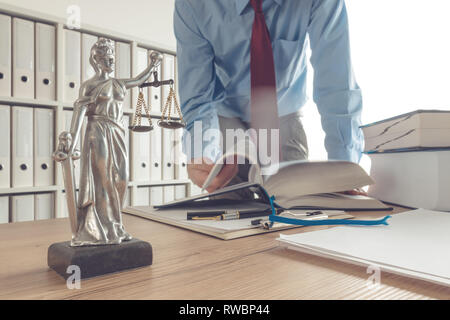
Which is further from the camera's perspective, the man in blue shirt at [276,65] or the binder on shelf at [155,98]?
the binder on shelf at [155,98]

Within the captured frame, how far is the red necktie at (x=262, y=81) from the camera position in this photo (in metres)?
1.02

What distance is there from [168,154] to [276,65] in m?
0.94

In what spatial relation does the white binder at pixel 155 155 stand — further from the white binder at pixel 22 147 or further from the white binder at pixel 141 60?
the white binder at pixel 22 147

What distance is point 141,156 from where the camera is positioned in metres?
1.83

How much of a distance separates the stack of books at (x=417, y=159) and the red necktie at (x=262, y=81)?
1.16 feet

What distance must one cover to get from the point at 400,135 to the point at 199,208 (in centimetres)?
45

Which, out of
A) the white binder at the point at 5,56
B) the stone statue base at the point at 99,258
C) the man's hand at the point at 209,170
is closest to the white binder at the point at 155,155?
the white binder at the point at 5,56

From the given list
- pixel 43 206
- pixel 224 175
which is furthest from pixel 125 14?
pixel 224 175

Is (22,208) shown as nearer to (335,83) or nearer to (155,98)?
(155,98)

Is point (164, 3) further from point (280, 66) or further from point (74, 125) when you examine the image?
point (74, 125)

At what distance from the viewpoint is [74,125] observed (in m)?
0.28

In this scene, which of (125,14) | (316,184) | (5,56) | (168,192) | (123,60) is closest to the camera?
(316,184)

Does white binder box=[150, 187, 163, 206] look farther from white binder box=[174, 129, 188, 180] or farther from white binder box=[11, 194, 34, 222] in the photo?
white binder box=[11, 194, 34, 222]

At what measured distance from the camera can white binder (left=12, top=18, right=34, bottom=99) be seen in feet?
4.67
